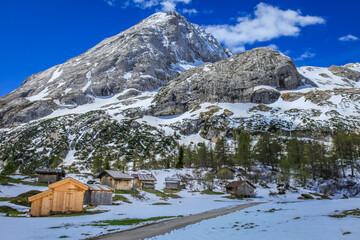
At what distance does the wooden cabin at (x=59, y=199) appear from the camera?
93.1 feet

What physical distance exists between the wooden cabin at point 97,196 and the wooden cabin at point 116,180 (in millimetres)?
18831

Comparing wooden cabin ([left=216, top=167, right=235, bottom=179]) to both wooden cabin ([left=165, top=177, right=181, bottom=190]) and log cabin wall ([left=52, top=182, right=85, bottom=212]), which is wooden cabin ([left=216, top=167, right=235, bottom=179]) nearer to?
wooden cabin ([left=165, top=177, right=181, bottom=190])

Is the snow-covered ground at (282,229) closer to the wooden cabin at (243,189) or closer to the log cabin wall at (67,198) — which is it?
the log cabin wall at (67,198)

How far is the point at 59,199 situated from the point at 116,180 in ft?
96.3

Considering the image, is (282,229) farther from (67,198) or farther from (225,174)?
(225,174)

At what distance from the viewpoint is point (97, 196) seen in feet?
127

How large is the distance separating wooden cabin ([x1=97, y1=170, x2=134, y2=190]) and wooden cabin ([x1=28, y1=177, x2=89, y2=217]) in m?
27.0

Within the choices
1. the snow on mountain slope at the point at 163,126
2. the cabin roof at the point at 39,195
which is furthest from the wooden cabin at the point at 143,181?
the snow on mountain slope at the point at 163,126

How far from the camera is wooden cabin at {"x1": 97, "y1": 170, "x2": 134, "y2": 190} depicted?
58.6 metres

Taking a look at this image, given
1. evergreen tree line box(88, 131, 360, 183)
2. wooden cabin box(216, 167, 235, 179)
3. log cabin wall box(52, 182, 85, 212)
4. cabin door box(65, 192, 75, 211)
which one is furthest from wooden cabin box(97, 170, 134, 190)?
wooden cabin box(216, 167, 235, 179)

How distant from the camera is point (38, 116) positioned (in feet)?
651

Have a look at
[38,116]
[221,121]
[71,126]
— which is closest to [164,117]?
[221,121]

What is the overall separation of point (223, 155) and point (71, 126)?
11409 centimetres

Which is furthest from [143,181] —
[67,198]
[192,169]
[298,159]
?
[298,159]
